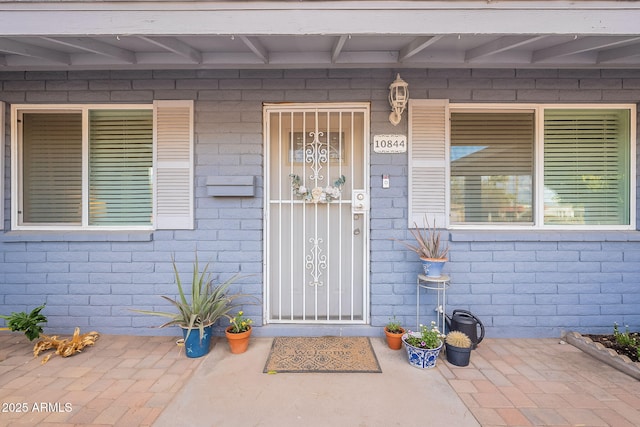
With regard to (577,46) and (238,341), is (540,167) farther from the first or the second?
(238,341)

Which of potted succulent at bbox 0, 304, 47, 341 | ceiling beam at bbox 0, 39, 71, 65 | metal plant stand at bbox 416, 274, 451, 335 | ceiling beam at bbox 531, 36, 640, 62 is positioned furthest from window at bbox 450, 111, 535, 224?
potted succulent at bbox 0, 304, 47, 341

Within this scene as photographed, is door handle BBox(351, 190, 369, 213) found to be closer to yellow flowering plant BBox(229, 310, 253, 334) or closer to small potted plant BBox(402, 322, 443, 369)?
small potted plant BBox(402, 322, 443, 369)

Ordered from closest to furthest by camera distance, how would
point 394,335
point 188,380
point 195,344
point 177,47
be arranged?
point 188,380
point 177,47
point 195,344
point 394,335

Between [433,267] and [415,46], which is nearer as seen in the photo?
[415,46]

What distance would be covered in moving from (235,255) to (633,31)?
3.28m

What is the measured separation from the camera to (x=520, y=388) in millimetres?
2275

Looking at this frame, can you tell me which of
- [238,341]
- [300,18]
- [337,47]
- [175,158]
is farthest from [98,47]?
[238,341]

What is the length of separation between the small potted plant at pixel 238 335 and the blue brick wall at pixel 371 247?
0.97 feet

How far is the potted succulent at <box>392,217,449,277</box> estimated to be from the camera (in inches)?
109

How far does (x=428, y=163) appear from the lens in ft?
10.0

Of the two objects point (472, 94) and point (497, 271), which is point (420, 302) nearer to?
point (497, 271)

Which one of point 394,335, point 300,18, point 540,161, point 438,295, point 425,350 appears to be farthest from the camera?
point 540,161

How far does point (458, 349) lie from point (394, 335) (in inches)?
20.2

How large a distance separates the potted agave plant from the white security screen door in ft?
1.60
